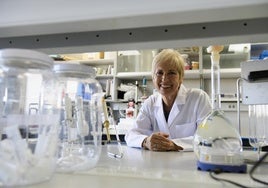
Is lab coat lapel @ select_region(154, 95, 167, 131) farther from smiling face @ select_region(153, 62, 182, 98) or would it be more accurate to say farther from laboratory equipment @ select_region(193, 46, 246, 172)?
laboratory equipment @ select_region(193, 46, 246, 172)

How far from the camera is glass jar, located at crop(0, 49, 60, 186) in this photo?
404 mm

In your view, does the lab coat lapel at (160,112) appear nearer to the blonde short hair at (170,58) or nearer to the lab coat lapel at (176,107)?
the lab coat lapel at (176,107)

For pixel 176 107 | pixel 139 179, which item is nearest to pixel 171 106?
pixel 176 107

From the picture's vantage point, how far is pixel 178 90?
171cm

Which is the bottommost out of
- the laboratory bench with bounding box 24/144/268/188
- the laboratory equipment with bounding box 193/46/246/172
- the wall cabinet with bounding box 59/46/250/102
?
the laboratory bench with bounding box 24/144/268/188

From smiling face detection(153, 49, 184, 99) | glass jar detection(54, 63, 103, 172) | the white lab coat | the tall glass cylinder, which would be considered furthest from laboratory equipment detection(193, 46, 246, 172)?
smiling face detection(153, 49, 184, 99)

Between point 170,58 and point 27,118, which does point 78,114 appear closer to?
point 27,118

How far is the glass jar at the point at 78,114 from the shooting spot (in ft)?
1.97

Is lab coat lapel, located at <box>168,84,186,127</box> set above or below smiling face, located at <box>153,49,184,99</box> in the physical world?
below

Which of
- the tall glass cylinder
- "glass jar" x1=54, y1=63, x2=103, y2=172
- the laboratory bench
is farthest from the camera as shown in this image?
the tall glass cylinder

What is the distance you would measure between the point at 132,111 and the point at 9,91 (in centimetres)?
292

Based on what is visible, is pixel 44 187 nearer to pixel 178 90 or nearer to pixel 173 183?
pixel 173 183

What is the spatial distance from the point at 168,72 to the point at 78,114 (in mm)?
1071

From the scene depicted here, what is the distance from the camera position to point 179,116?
1.60 meters
